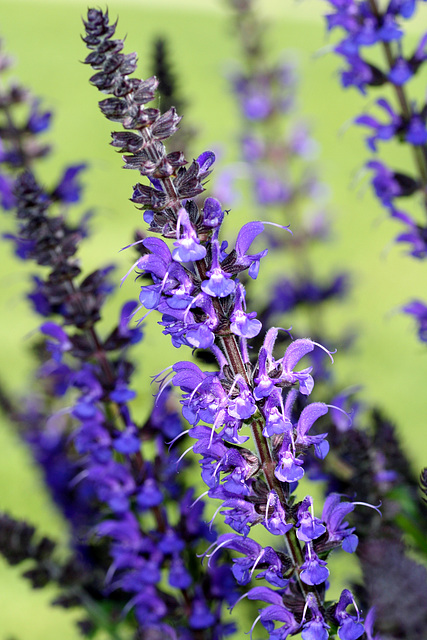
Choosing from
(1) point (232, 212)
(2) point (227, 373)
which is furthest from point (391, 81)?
(1) point (232, 212)

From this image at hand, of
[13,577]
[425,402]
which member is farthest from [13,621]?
[425,402]

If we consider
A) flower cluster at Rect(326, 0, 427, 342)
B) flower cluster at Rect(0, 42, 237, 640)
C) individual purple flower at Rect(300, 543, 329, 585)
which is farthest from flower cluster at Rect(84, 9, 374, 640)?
flower cluster at Rect(326, 0, 427, 342)

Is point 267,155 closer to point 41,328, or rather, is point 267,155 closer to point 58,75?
point 41,328

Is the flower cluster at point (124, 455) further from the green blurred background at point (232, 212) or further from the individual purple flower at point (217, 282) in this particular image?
the individual purple flower at point (217, 282)

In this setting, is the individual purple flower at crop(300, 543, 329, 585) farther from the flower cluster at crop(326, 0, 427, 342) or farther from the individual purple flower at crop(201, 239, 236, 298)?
the flower cluster at crop(326, 0, 427, 342)

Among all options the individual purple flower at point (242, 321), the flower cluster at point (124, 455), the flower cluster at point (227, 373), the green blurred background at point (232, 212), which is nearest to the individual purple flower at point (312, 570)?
the flower cluster at point (227, 373)

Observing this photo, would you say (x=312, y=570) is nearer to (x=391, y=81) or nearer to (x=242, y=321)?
(x=242, y=321)
